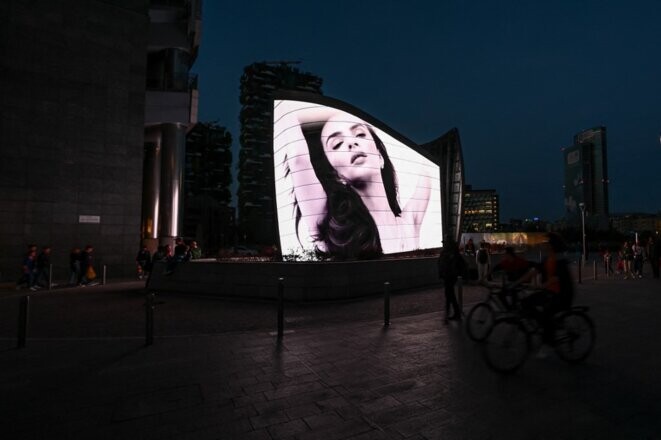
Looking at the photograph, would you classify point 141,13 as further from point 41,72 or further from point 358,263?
point 358,263

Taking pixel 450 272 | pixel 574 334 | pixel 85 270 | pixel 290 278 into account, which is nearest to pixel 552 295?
pixel 574 334

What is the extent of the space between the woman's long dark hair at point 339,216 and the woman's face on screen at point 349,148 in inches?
14.1

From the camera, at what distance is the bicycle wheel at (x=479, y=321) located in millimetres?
6727

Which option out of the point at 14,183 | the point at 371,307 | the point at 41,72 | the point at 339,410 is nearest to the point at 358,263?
the point at 371,307

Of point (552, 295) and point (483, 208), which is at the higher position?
point (483, 208)

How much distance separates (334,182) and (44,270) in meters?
13.7

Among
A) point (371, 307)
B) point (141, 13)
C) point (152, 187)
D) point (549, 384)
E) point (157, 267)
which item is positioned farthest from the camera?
point (152, 187)

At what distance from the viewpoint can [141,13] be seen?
23047mm

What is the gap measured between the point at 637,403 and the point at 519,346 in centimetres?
135

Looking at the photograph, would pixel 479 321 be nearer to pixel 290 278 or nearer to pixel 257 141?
pixel 290 278

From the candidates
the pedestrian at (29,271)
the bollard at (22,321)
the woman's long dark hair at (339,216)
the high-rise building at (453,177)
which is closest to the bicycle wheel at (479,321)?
the bollard at (22,321)

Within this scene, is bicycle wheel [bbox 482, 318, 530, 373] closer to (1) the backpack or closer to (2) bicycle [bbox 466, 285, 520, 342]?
(2) bicycle [bbox 466, 285, 520, 342]

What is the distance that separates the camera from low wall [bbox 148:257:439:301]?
12.1m

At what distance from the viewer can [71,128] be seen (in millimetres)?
20344
